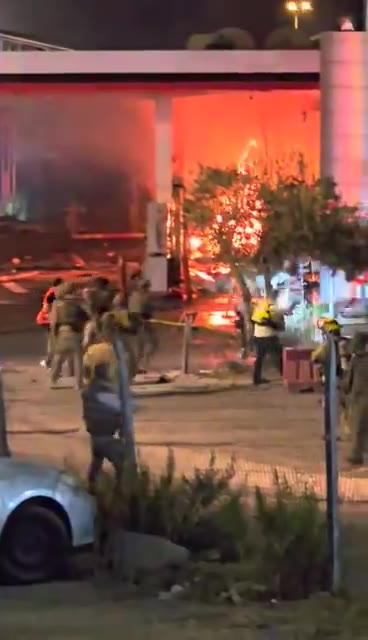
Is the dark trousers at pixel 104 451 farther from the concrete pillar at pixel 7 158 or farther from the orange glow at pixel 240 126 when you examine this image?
the concrete pillar at pixel 7 158

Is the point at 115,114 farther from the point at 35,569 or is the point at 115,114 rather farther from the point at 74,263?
the point at 35,569

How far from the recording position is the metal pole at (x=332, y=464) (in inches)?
274

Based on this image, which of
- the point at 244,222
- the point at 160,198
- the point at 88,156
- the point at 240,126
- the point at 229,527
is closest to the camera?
the point at 229,527

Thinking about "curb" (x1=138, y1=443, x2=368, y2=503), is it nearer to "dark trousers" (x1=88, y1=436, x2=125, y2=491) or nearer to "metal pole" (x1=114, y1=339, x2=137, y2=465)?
"dark trousers" (x1=88, y1=436, x2=125, y2=491)

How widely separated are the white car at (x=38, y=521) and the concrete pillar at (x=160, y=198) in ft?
77.0

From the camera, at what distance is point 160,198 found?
32719 mm

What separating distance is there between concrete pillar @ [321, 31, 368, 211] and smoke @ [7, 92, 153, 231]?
982cm

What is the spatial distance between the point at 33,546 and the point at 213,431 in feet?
19.5

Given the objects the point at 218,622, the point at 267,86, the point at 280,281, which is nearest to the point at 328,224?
the point at 280,281

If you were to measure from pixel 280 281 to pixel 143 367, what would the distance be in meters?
3.36

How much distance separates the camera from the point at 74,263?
3669cm

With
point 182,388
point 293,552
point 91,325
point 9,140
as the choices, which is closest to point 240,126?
point 9,140

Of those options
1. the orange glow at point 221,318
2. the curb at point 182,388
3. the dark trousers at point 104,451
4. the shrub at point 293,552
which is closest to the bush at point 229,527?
the shrub at point 293,552

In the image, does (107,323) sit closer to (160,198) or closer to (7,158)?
(160,198)
